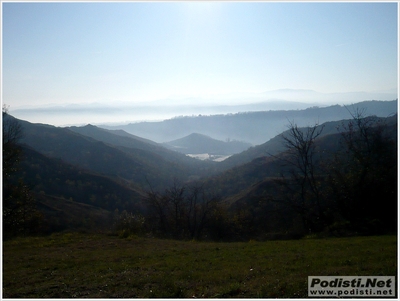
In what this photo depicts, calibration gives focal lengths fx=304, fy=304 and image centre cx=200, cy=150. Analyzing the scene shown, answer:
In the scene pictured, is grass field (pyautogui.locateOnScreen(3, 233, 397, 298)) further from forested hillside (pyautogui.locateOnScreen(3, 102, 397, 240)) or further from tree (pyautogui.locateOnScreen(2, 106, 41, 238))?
forested hillside (pyautogui.locateOnScreen(3, 102, 397, 240))

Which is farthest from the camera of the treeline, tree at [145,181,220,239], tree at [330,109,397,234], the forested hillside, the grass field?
tree at [145,181,220,239]

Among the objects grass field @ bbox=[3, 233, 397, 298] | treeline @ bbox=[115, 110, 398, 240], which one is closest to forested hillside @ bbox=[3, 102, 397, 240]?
treeline @ bbox=[115, 110, 398, 240]

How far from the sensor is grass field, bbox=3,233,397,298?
25.7 feet

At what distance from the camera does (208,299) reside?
23.4ft

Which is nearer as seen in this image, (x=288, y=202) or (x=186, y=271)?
(x=186, y=271)

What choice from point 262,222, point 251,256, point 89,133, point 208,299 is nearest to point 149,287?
point 208,299

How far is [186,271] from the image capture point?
32.6 feet

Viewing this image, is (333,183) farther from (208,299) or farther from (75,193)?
(75,193)

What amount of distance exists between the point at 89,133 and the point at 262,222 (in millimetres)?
160071

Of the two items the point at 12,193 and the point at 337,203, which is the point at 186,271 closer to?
the point at 337,203

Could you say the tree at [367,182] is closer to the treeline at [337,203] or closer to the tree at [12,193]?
the treeline at [337,203]

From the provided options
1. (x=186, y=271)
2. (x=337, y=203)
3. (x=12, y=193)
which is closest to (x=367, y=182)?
(x=337, y=203)

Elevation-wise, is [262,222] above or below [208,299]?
below

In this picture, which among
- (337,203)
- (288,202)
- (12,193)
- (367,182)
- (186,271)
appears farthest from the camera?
(288,202)
